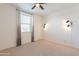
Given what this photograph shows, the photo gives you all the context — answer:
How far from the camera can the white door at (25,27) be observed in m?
6.64

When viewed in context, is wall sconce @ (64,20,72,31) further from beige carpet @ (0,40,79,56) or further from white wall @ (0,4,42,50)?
white wall @ (0,4,42,50)

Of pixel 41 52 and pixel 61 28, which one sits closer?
pixel 41 52

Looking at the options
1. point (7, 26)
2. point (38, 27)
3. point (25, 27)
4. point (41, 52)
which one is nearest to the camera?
point (41, 52)

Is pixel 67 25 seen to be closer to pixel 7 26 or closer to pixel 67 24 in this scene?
pixel 67 24

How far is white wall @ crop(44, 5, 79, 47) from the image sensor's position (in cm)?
530

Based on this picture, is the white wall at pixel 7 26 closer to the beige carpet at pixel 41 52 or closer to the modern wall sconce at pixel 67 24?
the beige carpet at pixel 41 52

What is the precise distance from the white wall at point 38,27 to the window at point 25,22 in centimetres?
61

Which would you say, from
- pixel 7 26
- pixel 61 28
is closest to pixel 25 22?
pixel 7 26

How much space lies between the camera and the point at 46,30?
8273 mm

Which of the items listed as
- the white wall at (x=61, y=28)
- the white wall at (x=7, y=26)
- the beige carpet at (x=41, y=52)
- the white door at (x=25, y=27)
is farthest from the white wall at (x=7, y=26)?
the white wall at (x=61, y=28)

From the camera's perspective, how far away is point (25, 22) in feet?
23.1

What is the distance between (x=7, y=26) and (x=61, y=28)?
3.31 m

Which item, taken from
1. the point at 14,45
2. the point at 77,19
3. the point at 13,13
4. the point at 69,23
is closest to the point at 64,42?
Result: the point at 69,23

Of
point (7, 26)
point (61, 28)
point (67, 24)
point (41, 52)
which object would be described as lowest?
point (41, 52)
